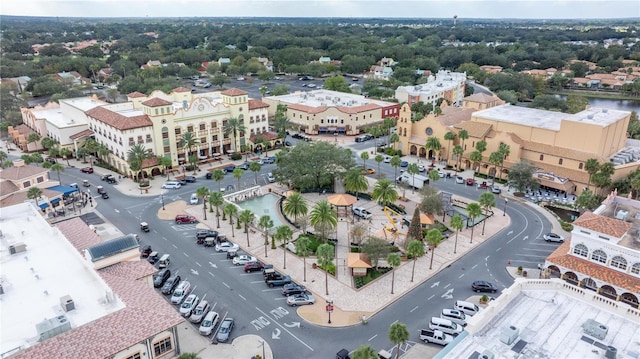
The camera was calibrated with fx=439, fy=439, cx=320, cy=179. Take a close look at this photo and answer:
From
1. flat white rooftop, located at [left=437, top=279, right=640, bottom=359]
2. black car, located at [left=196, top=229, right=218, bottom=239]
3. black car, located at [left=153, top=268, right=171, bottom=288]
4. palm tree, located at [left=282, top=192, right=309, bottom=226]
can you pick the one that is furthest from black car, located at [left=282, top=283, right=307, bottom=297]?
flat white rooftop, located at [left=437, top=279, right=640, bottom=359]

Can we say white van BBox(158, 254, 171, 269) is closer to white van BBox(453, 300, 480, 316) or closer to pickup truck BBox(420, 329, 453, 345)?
pickup truck BBox(420, 329, 453, 345)

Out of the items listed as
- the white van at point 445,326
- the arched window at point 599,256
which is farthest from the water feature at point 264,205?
the arched window at point 599,256

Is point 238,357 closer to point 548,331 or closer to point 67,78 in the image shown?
point 548,331

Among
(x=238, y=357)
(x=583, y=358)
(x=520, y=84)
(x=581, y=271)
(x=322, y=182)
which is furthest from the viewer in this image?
(x=520, y=84)

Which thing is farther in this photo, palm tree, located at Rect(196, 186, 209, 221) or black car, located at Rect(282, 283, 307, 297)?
palm tree, located at Rect(196, 186, 209, 221)

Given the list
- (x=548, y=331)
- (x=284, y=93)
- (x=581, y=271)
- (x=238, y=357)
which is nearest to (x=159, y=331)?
(x=238, y=357)
